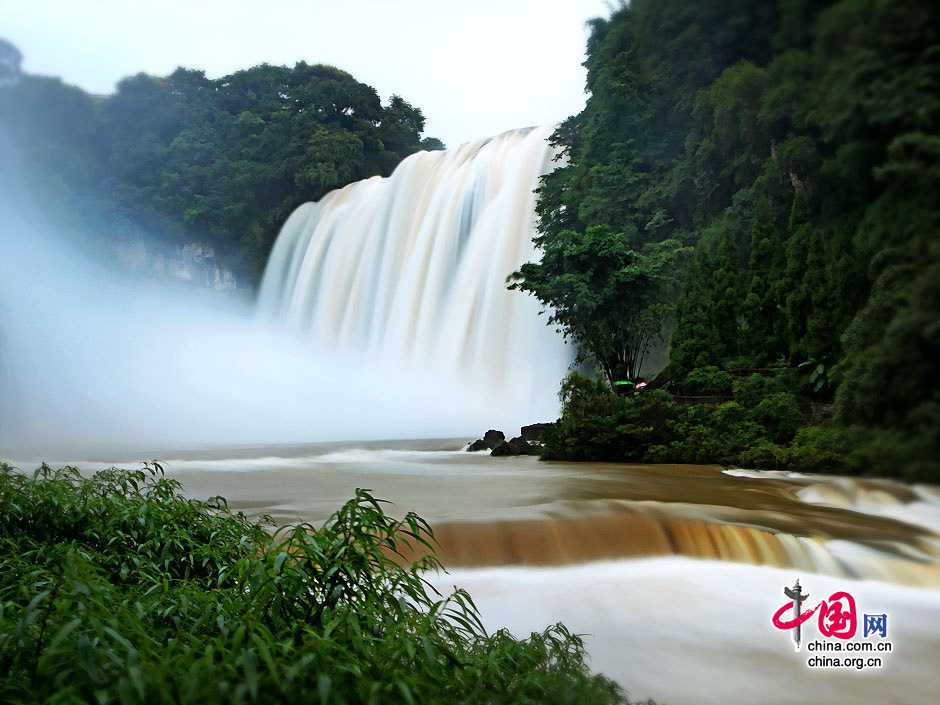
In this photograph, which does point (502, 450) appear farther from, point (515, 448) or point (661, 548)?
point (661, 548)

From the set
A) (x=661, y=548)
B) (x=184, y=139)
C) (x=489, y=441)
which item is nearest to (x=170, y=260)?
(x=184, y=139)

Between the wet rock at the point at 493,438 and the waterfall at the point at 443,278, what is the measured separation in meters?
0.19

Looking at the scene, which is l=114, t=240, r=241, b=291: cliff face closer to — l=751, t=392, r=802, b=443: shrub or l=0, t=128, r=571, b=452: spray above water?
l=0, t=128, r=571, b=452: spray above water

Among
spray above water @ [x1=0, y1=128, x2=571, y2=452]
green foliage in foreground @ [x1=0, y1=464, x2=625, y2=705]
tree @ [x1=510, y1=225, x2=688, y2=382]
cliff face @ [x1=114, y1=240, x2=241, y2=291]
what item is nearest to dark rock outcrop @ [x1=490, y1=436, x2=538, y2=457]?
spray above water @ [x1=0, y1=128, x2=571, y2=452]

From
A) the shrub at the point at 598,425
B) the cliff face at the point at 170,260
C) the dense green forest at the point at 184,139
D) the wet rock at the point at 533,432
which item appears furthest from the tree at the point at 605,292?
the cliff face at the point at 170,260

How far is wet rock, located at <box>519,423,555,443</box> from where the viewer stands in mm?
2854

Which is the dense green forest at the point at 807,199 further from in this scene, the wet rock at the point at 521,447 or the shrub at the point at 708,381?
the wet rock at the point at 521,447

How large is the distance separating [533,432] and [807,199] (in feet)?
7.56

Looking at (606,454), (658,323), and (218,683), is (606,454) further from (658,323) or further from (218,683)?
(218,683)

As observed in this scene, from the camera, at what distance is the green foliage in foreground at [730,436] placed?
1.62 feet

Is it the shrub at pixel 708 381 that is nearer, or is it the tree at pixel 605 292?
the shrub at pixel 708 381

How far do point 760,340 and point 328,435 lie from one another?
6.17ft

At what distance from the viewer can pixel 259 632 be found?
4.34 ft

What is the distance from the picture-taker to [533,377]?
3.21 metres
